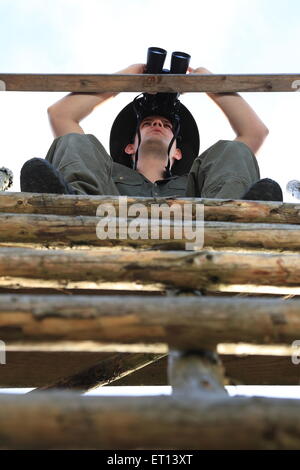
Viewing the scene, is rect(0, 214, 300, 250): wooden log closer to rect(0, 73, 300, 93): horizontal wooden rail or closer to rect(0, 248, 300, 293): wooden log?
rect(0, 248, 300, 293): wooden log

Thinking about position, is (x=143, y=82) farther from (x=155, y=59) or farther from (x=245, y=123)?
(x=245, y=123)

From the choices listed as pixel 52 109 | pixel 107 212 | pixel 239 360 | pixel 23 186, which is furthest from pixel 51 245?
pixel 52 109

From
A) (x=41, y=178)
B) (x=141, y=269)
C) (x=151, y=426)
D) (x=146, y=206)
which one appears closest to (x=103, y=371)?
(x=146, y=206)

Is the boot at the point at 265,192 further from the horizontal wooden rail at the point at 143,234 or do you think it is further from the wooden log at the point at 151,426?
the wooden log at the point at 151,426

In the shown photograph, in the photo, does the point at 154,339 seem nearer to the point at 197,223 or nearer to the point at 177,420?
the point at 177,420

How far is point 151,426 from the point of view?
2.44 ft

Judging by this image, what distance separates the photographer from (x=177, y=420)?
2.45ft

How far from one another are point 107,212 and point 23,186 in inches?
14.5

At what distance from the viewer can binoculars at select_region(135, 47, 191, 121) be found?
315cm

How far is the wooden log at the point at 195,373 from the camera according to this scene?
0.86 metres

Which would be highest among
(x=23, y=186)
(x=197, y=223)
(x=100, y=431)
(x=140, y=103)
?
(x=140, y=103)

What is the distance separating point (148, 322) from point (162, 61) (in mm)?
2458

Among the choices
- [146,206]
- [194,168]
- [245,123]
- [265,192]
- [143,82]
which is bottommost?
[146,206]

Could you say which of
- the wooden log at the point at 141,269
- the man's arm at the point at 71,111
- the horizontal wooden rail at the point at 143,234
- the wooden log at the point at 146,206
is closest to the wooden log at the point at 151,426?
the wooden log at the point at 141,269
